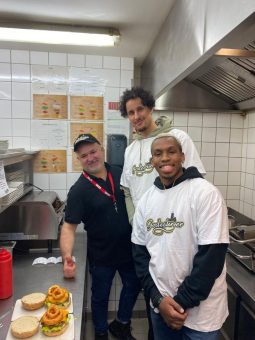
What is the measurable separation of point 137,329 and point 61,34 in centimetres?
222

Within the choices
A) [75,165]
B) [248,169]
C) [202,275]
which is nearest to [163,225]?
[202,275]

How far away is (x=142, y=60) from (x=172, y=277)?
1908mm

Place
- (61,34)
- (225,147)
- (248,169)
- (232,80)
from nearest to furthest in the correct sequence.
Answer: (61,34), (232,80), (248,169), (225,147)

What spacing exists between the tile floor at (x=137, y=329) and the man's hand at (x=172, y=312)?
1218 mm

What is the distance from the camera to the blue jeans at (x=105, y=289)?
1722 millimetres

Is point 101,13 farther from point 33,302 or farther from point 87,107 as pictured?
point 33,302

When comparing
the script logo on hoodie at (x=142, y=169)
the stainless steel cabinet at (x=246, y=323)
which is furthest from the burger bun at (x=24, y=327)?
the stainless steel cabinet at (x=246, y=323)

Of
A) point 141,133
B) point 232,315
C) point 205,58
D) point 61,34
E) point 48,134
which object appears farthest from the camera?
point 48,134

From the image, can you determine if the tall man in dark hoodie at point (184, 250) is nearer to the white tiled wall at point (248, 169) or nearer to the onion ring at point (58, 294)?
the onion ring at point (58, 294)

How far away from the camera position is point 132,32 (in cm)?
184

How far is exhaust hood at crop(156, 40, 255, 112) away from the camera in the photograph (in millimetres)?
1625

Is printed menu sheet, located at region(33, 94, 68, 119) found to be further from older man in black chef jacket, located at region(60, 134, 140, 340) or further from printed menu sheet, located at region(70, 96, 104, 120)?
older man in black chef jacket, located at region(60, 134, 140, 340)

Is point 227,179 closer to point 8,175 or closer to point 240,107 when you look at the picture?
point 240,107

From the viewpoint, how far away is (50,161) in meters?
2.29
